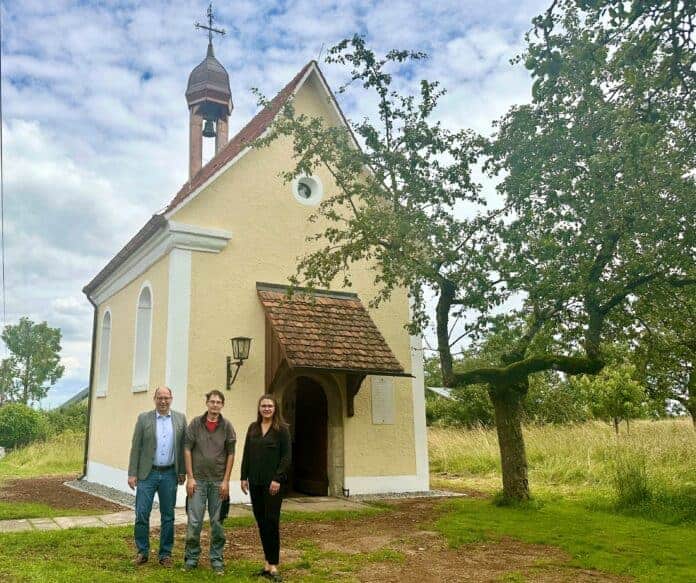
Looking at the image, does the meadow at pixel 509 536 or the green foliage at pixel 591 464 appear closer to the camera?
the meadow at pixel 509 536

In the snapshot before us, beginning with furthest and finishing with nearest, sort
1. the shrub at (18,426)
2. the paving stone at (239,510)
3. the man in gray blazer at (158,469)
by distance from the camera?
1. the shrub at (18,426)
2. the paving stone at (239,510)
3. the man in gray blazer at (158,469)

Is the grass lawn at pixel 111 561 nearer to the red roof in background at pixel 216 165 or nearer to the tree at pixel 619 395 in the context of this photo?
the red roof in background at pixel 216 165

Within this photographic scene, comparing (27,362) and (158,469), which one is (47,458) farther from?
(27,362)

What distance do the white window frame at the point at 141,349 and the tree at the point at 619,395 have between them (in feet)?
43.0

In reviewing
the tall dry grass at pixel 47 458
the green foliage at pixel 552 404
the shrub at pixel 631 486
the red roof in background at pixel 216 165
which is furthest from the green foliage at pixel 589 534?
the green foliage at pixel 552 404

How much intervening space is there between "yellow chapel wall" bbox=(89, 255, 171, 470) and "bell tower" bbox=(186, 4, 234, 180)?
3.94m

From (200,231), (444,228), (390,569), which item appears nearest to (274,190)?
(200,231)

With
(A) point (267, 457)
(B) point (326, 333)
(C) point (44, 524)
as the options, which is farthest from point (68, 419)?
(A) point (267, 457)

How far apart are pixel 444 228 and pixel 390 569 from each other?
5292mm

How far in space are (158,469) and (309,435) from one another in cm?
664

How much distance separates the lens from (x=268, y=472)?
239 inches

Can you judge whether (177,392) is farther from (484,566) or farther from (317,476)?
(484,566)

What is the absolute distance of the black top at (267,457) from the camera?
6.05 m

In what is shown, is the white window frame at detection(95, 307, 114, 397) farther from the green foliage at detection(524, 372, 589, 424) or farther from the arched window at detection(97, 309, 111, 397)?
the green foliage at detection(524, 372, 589, 424)
